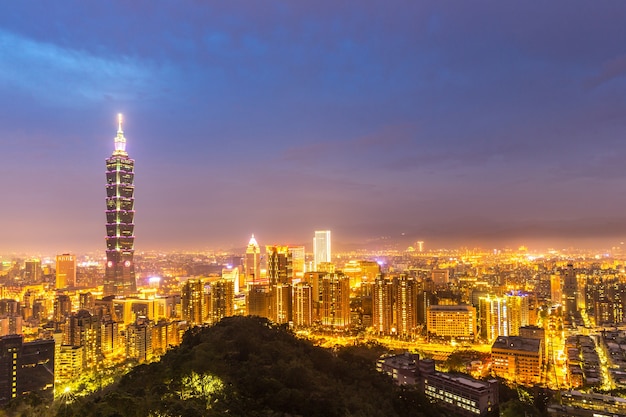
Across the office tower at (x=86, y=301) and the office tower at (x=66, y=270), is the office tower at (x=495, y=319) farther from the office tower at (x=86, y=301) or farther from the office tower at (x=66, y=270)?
the office tower at (x=66, y=270)

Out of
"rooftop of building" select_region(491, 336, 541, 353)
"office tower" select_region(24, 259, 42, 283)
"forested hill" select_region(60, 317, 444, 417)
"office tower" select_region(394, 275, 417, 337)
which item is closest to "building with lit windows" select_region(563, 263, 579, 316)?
"office tower" select_region(394, 275, 417, 337)

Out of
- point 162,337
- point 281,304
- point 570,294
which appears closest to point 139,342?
point 162,337

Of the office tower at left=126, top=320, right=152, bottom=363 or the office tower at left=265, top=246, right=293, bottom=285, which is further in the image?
the office tower at left=265, top=246, right=293, bottom=285

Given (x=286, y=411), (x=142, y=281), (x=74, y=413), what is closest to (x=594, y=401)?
(x=286, y=411)

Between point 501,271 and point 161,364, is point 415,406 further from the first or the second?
point 501,271

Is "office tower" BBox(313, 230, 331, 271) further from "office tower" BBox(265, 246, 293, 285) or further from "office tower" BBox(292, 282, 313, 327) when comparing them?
"office tower" BBox(292, 282, 313, 327)

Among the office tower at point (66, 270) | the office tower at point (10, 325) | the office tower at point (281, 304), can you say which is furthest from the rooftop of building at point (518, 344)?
the office tower at point (66, 270)

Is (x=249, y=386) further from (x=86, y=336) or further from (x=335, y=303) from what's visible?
(x=335, y=303)
